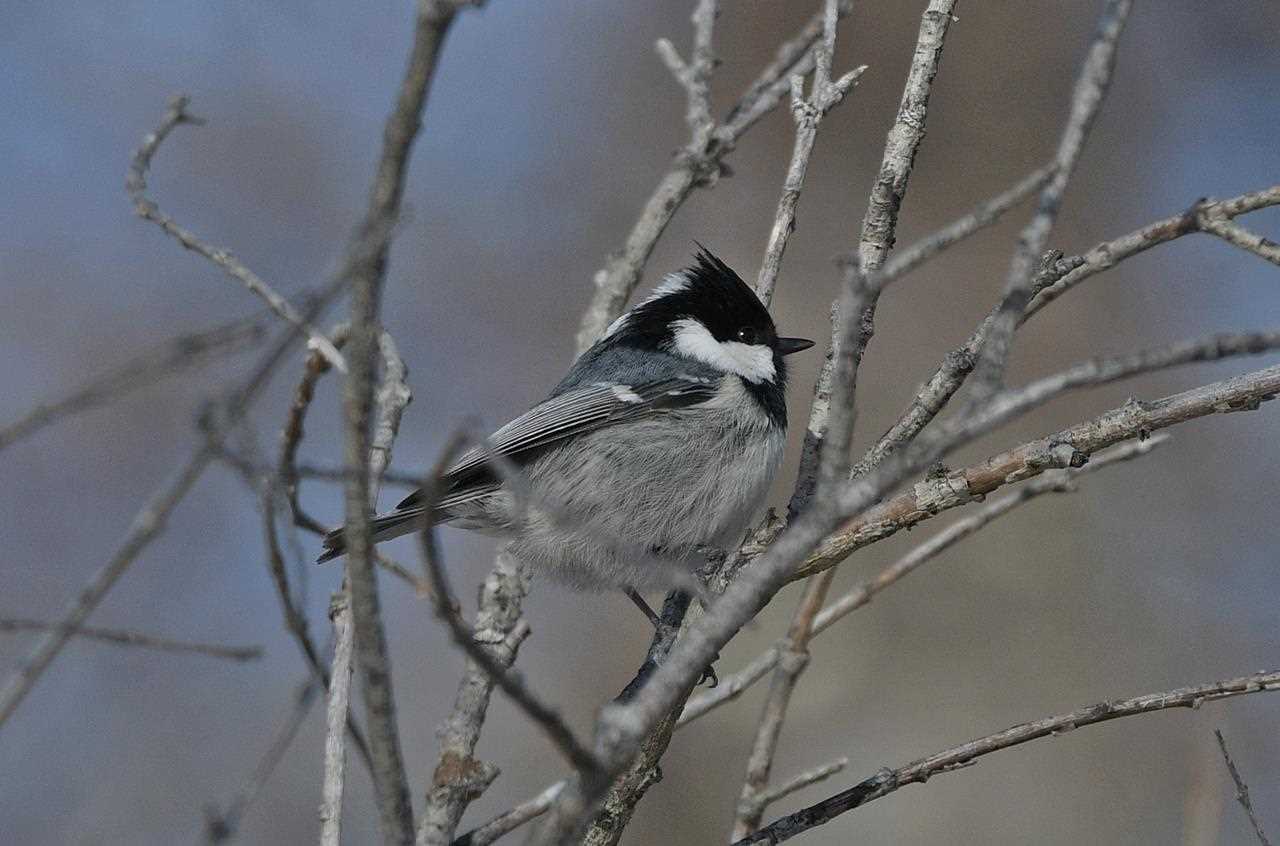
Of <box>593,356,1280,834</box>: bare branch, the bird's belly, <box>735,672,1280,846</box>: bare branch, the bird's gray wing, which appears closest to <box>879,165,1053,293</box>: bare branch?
<box>593,356,1280,834</box>: bare branch

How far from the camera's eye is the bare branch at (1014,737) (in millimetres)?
1818

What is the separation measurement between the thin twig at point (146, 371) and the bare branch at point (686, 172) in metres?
2.16

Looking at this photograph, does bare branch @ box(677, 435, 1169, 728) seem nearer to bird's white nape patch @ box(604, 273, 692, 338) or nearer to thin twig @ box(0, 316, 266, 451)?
thin twig @ box(0, 316, 266, 451)

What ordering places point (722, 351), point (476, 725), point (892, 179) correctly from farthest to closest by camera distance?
point (722, 351) → point (476, 725) → point (892, 179)

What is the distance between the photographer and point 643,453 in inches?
135

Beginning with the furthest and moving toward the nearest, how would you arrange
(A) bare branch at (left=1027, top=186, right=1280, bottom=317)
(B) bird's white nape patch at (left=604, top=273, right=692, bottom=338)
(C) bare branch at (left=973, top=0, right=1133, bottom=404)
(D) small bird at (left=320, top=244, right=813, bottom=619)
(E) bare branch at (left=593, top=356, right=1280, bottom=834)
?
(B) bird's white nape patch at (left=604, top=273, right=692, bottom=338) → (D) small bird at (left=320, top=244, right=813, bottom=619) → (A) bare branch at (left=1027, top=186, right=1280, bottom=317) → (C) bare branch at (left=973, top=0, right=1133, bottom=404) → (E) bare branch at (left=593, top=356, right=1280, bottom=834)

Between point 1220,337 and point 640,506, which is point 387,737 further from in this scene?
point 640,506

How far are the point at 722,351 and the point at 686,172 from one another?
0.55m

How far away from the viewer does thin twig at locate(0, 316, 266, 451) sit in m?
1.37

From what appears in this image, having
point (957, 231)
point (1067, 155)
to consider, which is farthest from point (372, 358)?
point (1067, 155)

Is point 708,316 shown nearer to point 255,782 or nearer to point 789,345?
point 789,345

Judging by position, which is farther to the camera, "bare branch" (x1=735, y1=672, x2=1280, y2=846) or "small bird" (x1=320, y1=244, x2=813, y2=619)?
"small bird" (x1=320, y1=244, x2=813, y2=619)

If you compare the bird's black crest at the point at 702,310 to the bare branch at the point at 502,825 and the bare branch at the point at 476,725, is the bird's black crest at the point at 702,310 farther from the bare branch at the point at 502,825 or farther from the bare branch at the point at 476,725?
the bare branch at the point at 502,825

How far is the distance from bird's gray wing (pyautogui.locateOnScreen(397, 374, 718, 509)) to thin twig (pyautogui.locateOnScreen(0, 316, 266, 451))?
1921mm
